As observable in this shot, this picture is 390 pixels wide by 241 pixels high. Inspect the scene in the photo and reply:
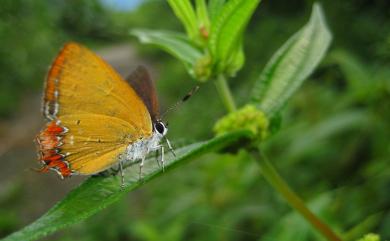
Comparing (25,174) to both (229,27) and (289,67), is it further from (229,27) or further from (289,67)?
(229,27)

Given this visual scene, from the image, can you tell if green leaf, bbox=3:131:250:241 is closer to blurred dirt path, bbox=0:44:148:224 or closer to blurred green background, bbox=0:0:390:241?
blurred green background, bbox=0:0:390:241

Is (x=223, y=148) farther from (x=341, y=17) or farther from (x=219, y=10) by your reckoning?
(x=341, y=17)

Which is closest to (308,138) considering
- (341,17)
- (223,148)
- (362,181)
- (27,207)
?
(362,181)

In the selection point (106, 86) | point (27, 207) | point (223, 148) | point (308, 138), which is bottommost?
point (223, 148)

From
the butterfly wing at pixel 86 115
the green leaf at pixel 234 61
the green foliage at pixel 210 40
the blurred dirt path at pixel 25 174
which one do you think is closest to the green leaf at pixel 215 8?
the green foliage at pixel 210 40

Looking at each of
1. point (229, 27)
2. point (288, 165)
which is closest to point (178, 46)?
point (229, 27)

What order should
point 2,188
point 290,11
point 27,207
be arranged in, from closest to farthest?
point 290,11, point 27,207, point 2,188
